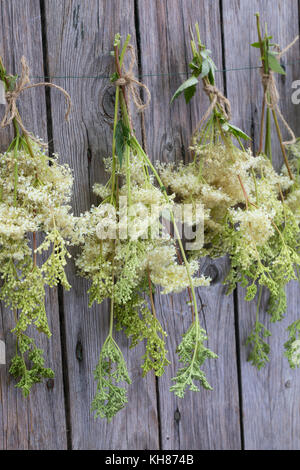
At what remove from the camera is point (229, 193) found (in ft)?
3.38

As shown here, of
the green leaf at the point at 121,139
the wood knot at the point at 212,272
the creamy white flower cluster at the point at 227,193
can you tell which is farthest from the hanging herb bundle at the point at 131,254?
the wood knot at the point at 212,272

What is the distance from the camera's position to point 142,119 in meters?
1.10

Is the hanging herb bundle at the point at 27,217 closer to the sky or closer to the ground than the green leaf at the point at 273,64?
closer to the ground

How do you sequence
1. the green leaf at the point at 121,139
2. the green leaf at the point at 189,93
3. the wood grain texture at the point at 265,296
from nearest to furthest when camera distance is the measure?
1. the green leaf at the point at 121,139
2. the green leaf at the point at 189,93
3. the wood grain texture at the point at 265,296

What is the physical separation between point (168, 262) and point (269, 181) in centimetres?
A: 34

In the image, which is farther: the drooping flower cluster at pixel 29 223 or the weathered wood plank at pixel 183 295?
the weathered wood plank at pixel 183 295

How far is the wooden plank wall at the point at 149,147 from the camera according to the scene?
1.03m

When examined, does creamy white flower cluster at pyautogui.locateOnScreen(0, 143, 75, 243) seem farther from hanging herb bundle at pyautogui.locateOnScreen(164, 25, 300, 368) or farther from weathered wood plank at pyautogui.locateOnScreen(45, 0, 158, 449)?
hanging herb bundle at pyautogui.locateOnScreen(164, 25, 300, 368)

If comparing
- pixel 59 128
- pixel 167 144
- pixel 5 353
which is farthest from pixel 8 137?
pixel 5 353

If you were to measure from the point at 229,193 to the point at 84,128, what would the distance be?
37 cm

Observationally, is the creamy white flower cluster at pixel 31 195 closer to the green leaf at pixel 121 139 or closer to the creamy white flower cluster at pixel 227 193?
the green leaf at pixel 121 139

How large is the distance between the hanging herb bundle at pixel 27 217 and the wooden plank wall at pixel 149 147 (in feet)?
0.40

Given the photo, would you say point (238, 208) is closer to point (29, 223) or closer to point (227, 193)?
point (227, 193)

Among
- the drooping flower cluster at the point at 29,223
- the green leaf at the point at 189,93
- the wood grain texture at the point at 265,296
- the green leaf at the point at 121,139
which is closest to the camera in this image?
the drooping flower cluster at the point at 29,223
